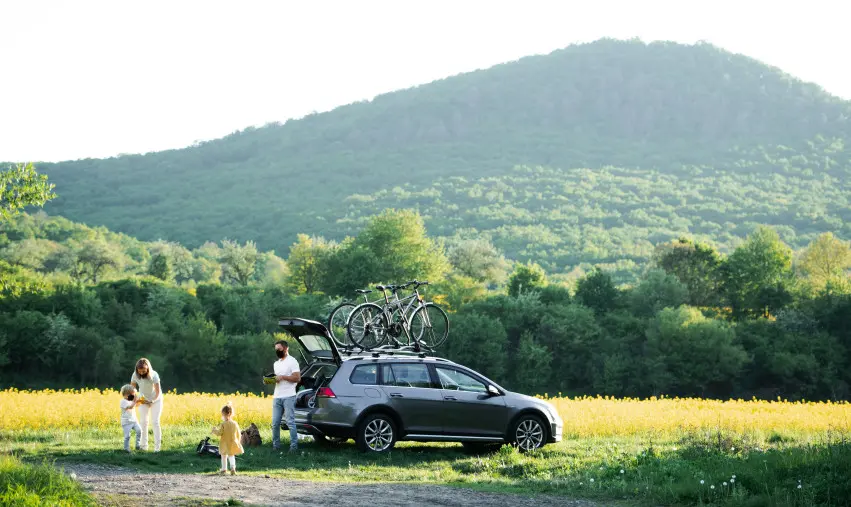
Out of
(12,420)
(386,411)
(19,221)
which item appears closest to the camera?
(386,411)

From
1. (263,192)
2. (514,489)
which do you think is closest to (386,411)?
(514,489)

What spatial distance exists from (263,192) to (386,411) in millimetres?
151462

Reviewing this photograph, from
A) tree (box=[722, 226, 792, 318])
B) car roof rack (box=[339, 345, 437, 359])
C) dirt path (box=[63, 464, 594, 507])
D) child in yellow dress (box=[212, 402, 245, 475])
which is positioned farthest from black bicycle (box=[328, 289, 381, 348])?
tree (box=[722, 226, 792, 318])

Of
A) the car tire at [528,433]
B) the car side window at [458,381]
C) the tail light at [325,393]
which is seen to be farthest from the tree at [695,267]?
the tail light at [325,393]

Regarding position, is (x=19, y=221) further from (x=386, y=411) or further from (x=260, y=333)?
(x=386, y=411)

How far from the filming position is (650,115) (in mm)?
197875

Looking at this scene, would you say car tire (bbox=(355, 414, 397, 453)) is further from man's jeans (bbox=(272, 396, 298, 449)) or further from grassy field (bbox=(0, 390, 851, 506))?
man's jeans (bbox=(272, 396, 298, 449))

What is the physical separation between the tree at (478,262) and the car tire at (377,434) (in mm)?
83919

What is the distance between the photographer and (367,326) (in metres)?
18.5

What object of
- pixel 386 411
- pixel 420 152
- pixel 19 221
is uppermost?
pixel 420 152

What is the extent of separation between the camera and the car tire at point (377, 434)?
56.3ft

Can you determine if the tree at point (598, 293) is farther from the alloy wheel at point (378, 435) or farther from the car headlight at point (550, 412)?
the alloy wheel at point (378, 435)

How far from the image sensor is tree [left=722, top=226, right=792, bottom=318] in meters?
73.8

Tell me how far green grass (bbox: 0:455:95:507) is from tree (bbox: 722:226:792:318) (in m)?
69.8
